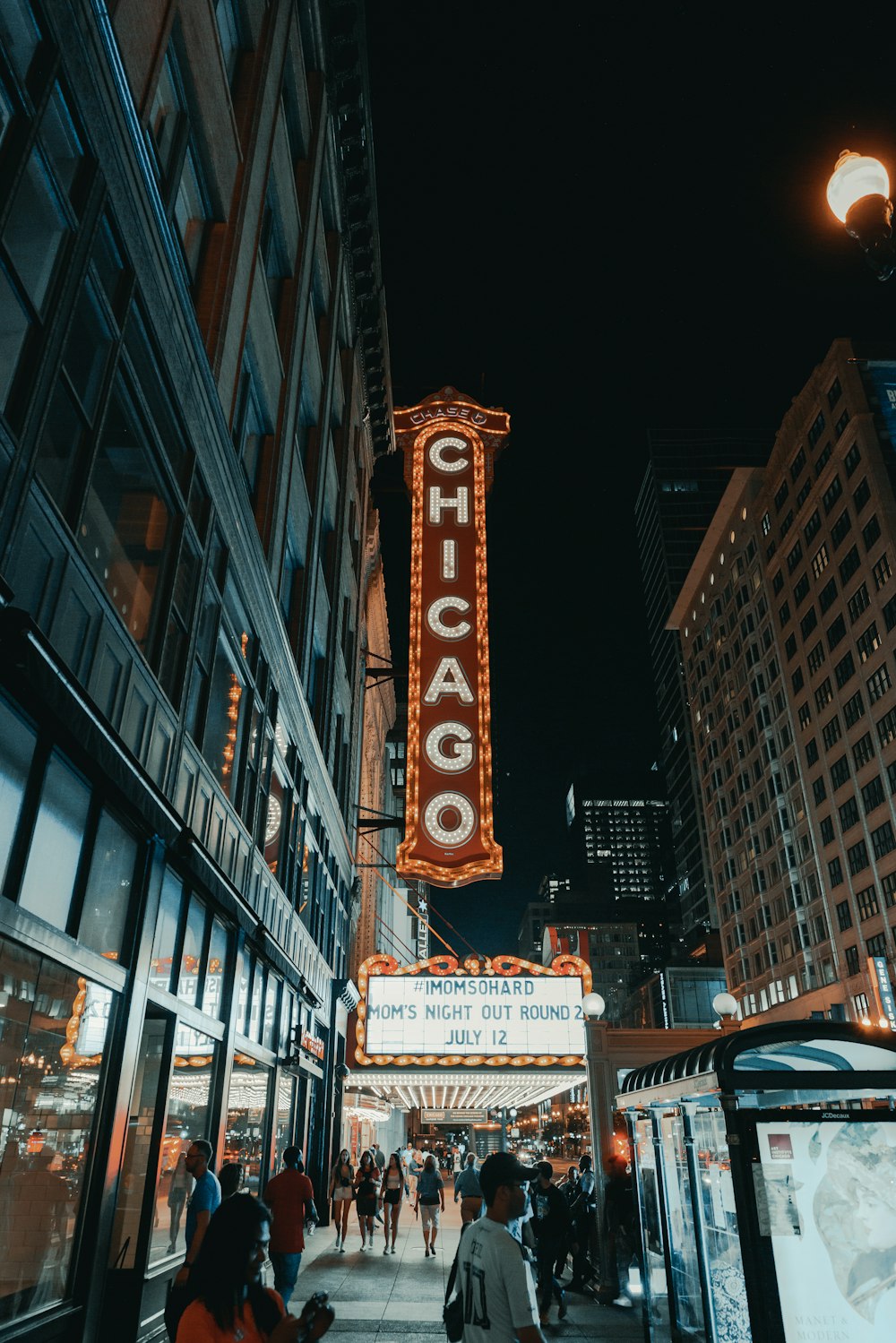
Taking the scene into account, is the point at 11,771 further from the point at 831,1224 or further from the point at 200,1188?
the point at 831,1224

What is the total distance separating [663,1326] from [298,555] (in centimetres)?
1604

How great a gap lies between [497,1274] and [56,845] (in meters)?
4.83

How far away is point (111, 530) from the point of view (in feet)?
30.3

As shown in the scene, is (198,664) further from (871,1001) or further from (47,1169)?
(871,1001)

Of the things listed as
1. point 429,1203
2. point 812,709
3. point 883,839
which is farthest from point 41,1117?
point 812,709

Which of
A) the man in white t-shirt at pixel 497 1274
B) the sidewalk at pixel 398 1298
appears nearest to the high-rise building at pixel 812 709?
the sidewalk at pixel 398 1298

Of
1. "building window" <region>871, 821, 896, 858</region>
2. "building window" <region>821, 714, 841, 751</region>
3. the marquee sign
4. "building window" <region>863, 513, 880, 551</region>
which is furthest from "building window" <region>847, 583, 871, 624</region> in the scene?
the marquee sign

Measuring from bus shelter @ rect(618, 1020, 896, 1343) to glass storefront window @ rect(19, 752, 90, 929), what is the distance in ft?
20.5

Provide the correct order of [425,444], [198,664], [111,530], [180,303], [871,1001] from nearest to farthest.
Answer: [111,530]
[180,303]
[198,664]
[425,444]
[871,1001]

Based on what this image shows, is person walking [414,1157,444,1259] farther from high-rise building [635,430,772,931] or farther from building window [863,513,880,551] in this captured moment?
high-rise building [635,430,772,931]

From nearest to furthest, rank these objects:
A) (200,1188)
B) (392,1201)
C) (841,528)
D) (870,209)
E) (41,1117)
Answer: (870,209), (41,1117), (200,1188), (392,1201), (841,528)

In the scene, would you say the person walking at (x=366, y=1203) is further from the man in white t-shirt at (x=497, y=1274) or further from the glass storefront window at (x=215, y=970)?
the man in white t-shirt at (x=497, y=1274)

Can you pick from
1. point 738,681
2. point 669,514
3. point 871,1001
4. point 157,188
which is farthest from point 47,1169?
point 669,514

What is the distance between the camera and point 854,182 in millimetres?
6637
